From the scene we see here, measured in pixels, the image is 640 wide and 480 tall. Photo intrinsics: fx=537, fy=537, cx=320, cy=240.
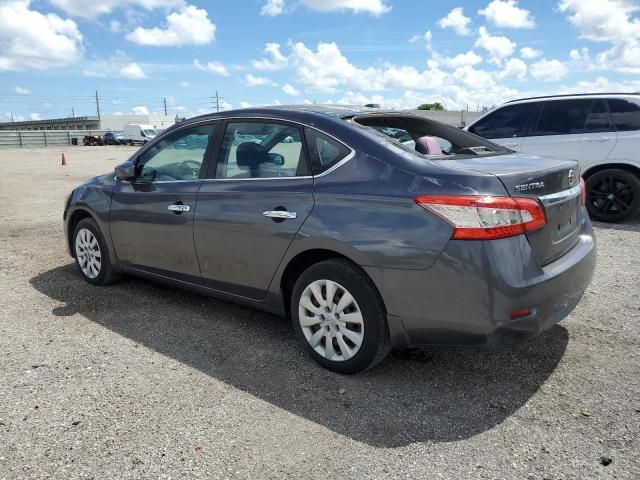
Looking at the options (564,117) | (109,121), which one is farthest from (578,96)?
(109,121)

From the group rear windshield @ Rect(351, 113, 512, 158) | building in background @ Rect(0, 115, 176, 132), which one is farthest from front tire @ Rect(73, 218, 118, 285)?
building in background @ Rect(0, 115, 176, 132)

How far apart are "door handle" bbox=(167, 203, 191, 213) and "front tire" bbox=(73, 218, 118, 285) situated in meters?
1.15

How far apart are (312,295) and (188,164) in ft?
5.25

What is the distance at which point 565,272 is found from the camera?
9.90 ft

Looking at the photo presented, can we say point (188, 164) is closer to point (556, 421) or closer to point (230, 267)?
point (230, 267)

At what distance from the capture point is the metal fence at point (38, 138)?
166 feet

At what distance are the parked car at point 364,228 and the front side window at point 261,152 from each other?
10mm

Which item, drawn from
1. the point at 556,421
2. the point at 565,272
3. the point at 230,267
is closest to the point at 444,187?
the point at 565,272

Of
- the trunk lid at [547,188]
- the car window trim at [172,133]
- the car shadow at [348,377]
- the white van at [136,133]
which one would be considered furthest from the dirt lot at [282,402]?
the white van at [136,133]

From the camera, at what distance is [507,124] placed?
8.45m

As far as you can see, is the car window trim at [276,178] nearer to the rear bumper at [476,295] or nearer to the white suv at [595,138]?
the rear bumper at [476,295]

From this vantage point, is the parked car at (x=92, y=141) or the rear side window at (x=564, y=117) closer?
the rear side window at (x=564, y=117)

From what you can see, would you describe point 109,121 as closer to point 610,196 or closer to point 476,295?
point 610,196

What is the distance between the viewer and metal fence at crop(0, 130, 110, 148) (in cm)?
5050
